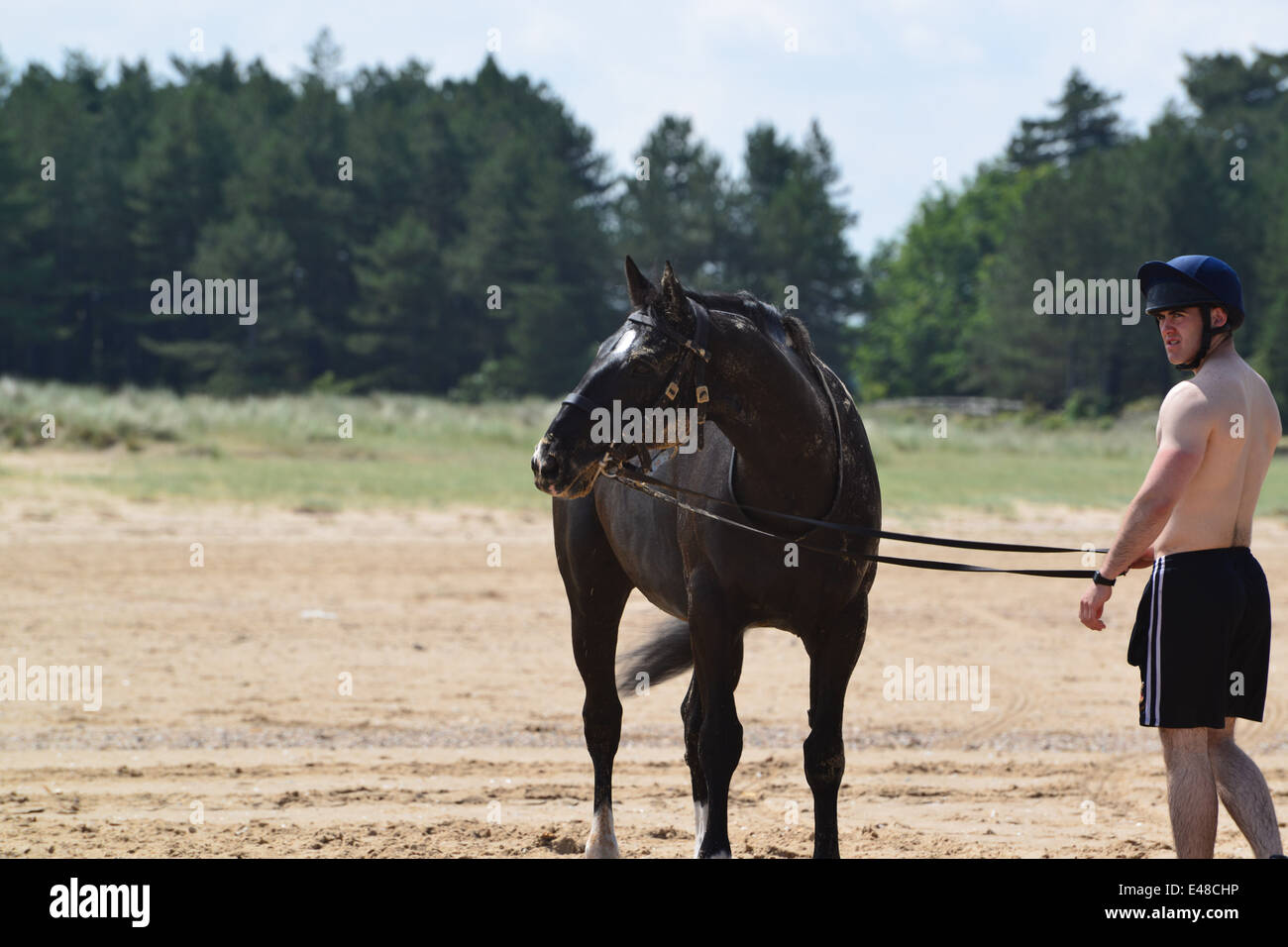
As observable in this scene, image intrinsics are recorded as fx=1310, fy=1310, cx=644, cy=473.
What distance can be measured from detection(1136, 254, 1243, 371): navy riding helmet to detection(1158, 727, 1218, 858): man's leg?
46.4 inches

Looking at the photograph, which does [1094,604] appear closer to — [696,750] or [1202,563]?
[1202,563]

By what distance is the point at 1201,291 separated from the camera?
4074 millimetres

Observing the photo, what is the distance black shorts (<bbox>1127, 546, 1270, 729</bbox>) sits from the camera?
3984 millimetres

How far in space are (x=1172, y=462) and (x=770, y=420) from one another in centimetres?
135

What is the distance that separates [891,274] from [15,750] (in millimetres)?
78618

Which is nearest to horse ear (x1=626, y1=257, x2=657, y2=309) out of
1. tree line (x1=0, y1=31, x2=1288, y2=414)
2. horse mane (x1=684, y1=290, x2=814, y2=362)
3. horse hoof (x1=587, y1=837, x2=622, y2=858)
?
horse mane (x1=684, y1=290, x2=814, y2=362)

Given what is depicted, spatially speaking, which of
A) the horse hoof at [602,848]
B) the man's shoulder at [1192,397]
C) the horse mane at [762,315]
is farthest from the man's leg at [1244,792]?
the horse hoof at [602,848]

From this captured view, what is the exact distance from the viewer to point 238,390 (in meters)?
50.1

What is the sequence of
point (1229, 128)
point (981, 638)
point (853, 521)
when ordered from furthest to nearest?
point (1229, 128)
point (981, 638)
point (853, 521)

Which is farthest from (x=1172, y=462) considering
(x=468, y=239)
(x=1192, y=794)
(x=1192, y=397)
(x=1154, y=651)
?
(x=468, y=239)
